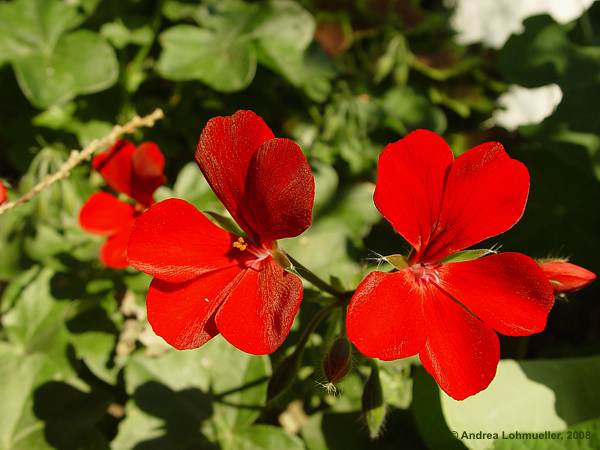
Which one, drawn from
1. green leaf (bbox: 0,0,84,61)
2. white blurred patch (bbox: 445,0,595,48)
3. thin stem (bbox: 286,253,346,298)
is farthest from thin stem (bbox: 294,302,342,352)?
white blurred patch (bbox: 445,0,595,48)

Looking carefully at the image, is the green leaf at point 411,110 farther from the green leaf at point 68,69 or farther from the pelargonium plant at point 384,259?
the pelargonium plant at point 384,259

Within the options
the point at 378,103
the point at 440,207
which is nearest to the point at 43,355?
the point at 440,207

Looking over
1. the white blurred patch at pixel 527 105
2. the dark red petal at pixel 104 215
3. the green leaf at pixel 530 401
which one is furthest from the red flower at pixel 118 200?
the white blurred patch at pixel 527 105

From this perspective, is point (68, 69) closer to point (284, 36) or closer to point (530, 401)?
point (284, 36)

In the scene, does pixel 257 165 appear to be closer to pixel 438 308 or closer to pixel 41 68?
pixel 438 308

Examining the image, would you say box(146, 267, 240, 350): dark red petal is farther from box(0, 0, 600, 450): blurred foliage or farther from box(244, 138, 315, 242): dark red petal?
box(0, 0, 600, 450): blurred foliage

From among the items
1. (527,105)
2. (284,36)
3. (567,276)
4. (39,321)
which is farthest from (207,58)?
(527,105)
